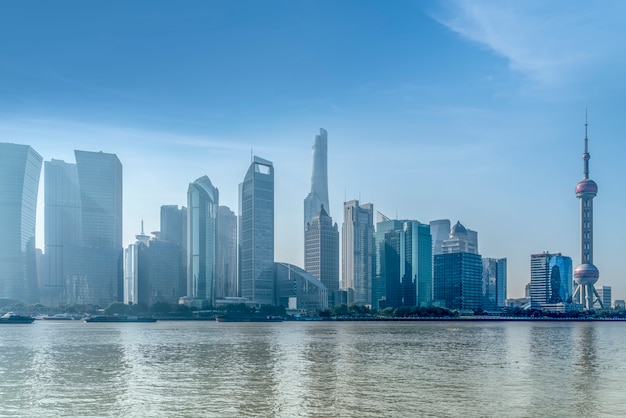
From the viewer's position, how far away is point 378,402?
146 feet

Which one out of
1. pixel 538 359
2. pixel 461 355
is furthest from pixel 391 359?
pixel 538 359

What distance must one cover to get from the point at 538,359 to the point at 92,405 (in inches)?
2114

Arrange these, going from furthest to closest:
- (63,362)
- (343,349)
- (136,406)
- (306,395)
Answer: (343,349), (63,362), (306,395), (136,406)

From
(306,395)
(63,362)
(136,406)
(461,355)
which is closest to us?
(136,406)

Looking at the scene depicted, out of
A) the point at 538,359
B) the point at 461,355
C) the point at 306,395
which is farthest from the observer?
the point at 461,355

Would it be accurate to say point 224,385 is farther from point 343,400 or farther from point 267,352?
point 267,352

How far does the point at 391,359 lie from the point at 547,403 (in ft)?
106

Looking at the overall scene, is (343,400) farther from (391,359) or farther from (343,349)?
(343,349)

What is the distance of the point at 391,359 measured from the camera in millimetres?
75188

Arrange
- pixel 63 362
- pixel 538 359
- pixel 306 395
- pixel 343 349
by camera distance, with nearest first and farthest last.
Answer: pixel 306 395 → pixel 63 362 → pixel 538 359 → pixel 343 349

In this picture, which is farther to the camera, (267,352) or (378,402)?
(267,352)

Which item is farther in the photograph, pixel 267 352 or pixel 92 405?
pixel 267 352

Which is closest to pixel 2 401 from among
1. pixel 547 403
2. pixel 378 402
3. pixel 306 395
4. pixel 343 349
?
pixel 306 395

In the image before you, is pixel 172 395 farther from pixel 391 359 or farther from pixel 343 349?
pixel 343 349
